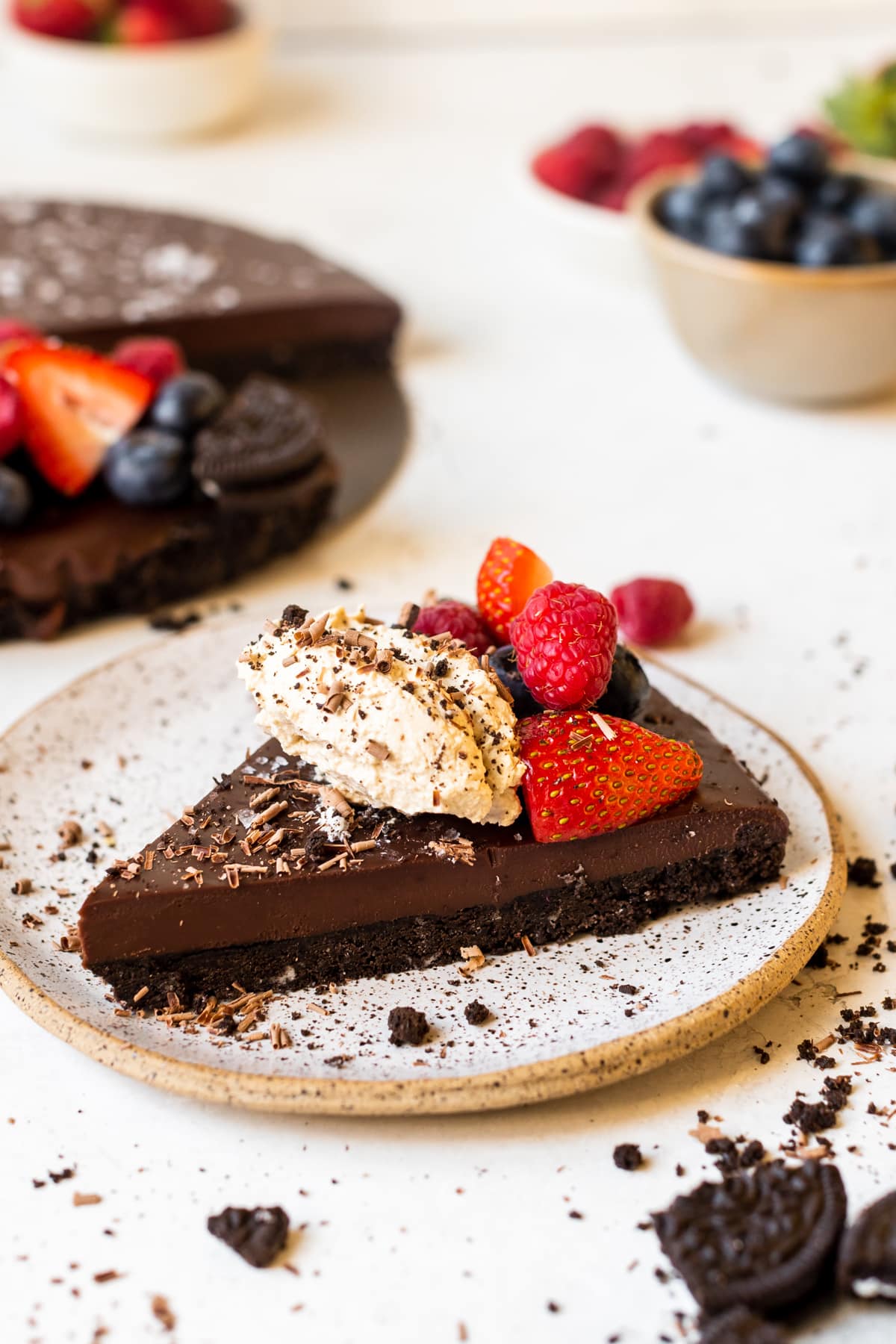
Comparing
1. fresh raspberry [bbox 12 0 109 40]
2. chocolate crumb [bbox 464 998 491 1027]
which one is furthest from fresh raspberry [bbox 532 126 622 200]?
chocolate crumb [bbox 464 998 491 1027]

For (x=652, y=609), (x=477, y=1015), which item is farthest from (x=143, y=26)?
(x=477, y=1015)

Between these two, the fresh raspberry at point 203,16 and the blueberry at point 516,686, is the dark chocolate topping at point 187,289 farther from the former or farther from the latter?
the blueberry at point 516,686

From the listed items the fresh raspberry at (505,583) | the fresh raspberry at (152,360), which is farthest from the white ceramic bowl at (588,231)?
the fresh raspberry at (505,583)

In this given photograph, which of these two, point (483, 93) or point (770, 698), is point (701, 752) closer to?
point (770, 698)

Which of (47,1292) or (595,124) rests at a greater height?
(595,124)

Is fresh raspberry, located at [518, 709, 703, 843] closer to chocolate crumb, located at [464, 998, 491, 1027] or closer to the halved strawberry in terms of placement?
chocolate crumb, located at [464, 998, 491, 1027]

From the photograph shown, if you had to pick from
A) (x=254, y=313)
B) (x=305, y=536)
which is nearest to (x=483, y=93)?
(x=254, y=313)
